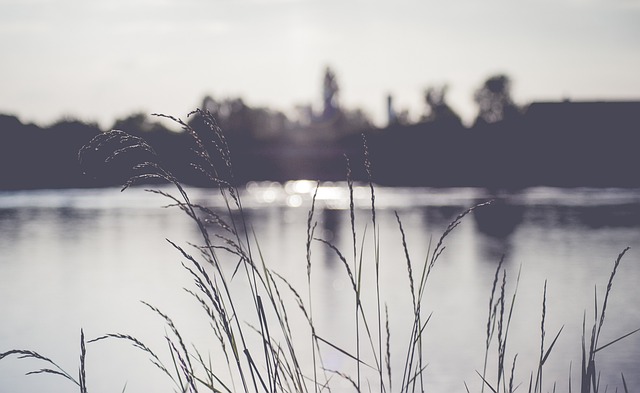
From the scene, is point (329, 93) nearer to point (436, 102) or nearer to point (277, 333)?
point (436, 102)

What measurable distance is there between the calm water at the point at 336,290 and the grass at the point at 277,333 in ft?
0.71

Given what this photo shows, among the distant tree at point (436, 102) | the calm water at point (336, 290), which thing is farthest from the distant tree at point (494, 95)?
the calm water at point (336, 290)

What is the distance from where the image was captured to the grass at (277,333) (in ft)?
6.95

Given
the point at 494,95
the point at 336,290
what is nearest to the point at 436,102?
the point at 494,95

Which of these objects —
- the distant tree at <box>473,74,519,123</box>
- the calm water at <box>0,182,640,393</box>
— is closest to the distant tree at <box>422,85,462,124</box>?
the distant tree at <box>473,74,519,123</box>

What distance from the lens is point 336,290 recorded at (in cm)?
1383

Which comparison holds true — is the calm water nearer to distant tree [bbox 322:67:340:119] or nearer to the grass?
the grass

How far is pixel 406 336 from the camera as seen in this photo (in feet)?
31.7

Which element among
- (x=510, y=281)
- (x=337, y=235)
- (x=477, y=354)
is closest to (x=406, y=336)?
(x=477, y=354)

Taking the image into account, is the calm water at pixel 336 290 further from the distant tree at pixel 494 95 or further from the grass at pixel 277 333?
the distant tree at pixel 494 95

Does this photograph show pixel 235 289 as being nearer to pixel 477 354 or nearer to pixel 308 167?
pixel 477 354

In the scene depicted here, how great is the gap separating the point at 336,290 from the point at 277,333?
162 inches

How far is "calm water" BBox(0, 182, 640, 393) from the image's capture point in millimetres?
8344

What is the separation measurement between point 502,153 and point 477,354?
54.0 m
